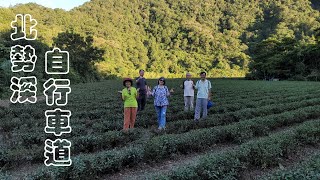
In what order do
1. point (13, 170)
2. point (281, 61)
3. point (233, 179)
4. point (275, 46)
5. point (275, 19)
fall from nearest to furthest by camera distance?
point (233, 179)
point (13, 170)
point (281, 61)
point (275, 46)
point (275, 19)

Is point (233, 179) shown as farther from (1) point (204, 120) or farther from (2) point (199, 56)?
(2) point (199, 56)

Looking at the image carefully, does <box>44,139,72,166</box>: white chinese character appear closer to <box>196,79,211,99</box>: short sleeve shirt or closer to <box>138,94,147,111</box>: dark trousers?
<box>196,79,211,99</box>: short sleeve shirt

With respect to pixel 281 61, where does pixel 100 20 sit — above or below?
above

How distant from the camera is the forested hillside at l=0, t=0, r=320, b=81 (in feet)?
338

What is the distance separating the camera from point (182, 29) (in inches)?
5738

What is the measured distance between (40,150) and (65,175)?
2050 mm

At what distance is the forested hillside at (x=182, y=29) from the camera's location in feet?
338


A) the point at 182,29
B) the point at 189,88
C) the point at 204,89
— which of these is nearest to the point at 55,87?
the point at 204,89

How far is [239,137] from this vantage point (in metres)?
8.70

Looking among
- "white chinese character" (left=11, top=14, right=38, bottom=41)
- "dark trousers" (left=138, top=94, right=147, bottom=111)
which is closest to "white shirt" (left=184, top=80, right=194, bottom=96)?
"dark trousers" (left=138, top=94, right=147, bottom=111)

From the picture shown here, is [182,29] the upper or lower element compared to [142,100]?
upper

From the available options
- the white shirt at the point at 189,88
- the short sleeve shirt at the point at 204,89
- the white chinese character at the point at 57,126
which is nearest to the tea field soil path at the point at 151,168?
the white chinese character at the point at 57,126

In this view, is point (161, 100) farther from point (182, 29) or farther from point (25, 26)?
point (182, 29)

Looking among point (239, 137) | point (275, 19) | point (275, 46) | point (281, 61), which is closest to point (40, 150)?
point (239, 137)
